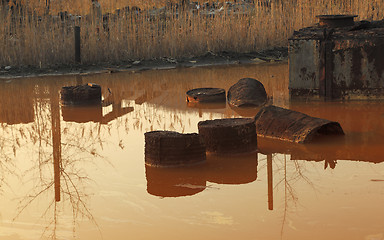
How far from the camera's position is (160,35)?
15.8m

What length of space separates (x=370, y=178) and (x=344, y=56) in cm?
417

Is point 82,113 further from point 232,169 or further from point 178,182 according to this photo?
point 178,182

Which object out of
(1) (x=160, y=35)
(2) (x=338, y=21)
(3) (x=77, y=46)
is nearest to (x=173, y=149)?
(2) (x=338, y=21)

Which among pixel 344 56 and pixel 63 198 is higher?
pixel 344 56

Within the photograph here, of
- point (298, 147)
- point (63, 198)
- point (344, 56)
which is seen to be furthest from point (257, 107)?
point (63, 198)

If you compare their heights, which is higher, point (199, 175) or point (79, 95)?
point (79, 95)

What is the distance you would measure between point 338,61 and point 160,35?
22.0 feet

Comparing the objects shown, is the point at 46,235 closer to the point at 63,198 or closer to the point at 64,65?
the point at 63,198

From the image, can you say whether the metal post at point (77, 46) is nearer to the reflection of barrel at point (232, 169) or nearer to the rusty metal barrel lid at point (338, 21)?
the rusty metal barrel lid at point (338, 21)

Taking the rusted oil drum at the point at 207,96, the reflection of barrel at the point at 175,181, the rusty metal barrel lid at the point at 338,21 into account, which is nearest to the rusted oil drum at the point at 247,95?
the rusted oil drum at the point at 207,96

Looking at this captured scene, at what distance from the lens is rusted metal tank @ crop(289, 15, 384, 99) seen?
9.73 meters

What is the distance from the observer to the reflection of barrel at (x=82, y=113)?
9504 millimetres

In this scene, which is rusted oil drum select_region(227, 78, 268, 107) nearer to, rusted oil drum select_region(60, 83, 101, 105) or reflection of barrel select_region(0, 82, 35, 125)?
rusted oil drum select_region(60, 83, 101, 105)

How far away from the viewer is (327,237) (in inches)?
181
